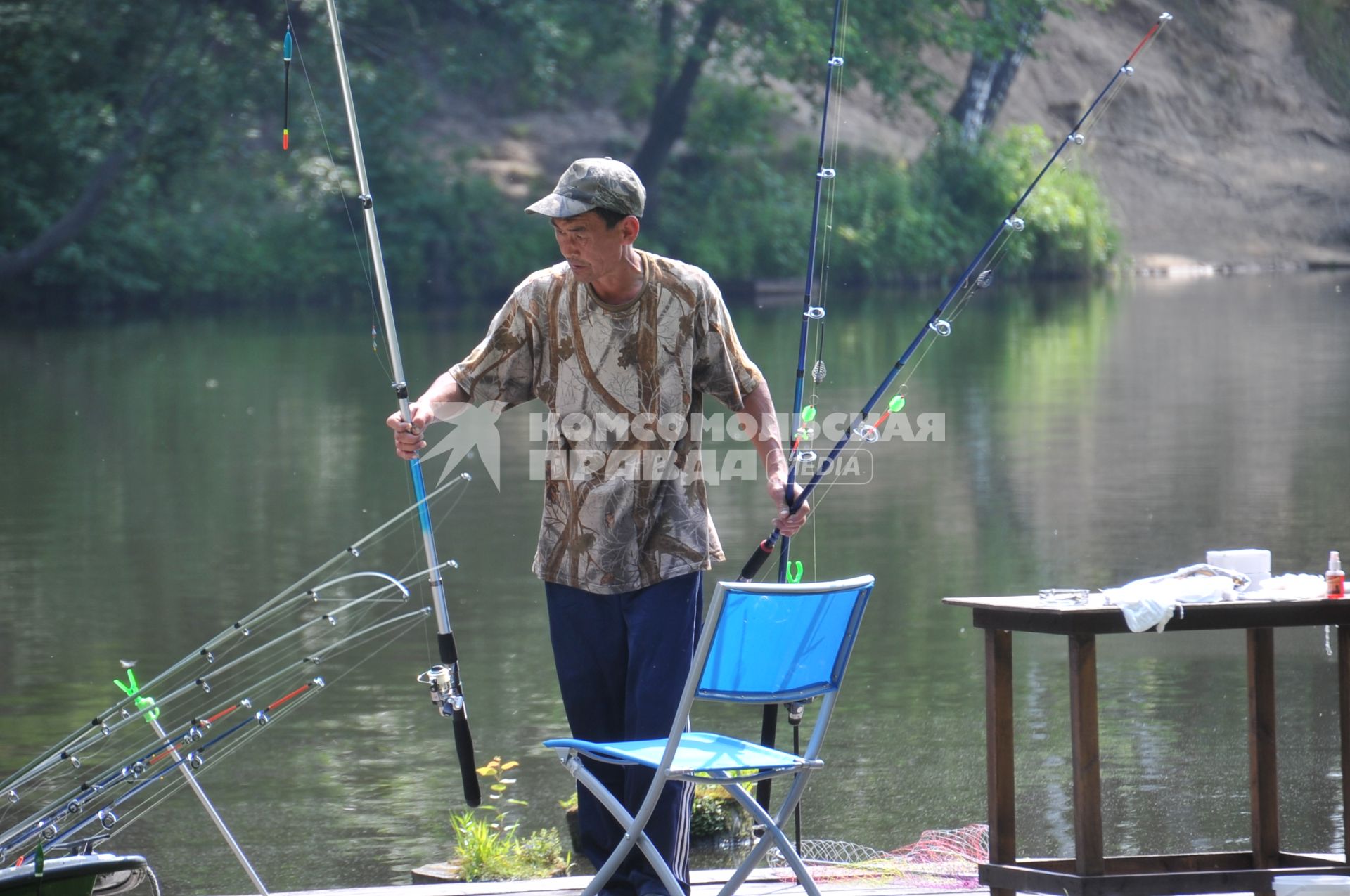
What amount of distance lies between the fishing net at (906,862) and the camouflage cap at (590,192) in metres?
1.27

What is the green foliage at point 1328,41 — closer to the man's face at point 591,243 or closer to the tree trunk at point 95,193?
the tree trunk at point 95,193

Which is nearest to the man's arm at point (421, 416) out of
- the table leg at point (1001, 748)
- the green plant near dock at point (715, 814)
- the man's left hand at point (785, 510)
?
the man's left hand at point (785, 510)

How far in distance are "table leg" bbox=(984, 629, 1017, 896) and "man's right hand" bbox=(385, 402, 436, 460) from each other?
1.16 metres

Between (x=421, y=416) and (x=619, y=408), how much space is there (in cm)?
38

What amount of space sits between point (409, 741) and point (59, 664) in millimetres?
1737

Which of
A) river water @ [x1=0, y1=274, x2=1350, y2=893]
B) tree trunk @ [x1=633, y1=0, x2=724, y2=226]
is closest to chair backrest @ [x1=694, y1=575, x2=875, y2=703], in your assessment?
river water @ [x1=0, y1=274, x2=1350, y2=893]

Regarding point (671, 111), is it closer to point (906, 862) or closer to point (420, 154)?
point (420, 154)

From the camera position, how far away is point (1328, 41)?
45688mm

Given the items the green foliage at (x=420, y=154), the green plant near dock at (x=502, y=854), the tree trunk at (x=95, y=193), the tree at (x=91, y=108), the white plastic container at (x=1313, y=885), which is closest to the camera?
the white plastic container at (x=1313, y=885)

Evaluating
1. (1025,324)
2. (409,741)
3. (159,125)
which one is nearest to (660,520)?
(409,741)

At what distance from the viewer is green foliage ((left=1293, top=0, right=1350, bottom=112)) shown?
45.1m

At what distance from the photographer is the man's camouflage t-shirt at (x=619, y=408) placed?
373 centimetres

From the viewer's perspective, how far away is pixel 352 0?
28.5 m

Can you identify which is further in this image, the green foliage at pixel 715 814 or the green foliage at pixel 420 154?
the green foliage at pixel 420 154
